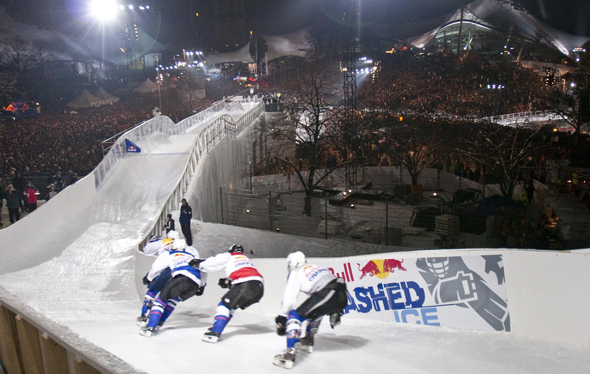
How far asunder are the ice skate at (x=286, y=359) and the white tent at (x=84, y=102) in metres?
41.7

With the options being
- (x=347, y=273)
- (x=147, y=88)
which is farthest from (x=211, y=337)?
(x=147, y=88)

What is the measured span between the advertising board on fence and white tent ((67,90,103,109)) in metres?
40.1

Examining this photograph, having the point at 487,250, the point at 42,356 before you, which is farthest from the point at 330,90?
the point at 42,356

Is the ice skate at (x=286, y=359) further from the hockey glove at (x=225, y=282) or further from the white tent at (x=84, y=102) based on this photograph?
the white tent at (x=84, y=102)

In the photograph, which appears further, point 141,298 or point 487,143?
point 487,143

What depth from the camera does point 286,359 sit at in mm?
5211

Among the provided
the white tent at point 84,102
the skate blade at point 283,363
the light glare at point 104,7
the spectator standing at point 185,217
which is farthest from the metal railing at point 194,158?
the white tent at point 84,102

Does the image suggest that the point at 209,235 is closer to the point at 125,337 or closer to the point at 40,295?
the point at 40,295

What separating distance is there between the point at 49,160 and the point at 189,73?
46952 millimetres

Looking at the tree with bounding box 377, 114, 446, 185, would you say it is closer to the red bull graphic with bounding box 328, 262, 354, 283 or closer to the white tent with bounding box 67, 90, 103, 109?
the red bull graphic with bounding box 328, 262, 354, 283

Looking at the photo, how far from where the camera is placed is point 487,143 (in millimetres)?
26609

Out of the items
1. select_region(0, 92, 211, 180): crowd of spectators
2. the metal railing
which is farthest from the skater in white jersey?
select_region(0, 92, 211, 180): crowd of spectators

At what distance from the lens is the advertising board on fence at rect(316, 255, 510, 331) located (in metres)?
6.86

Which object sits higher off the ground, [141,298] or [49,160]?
[49,160]
